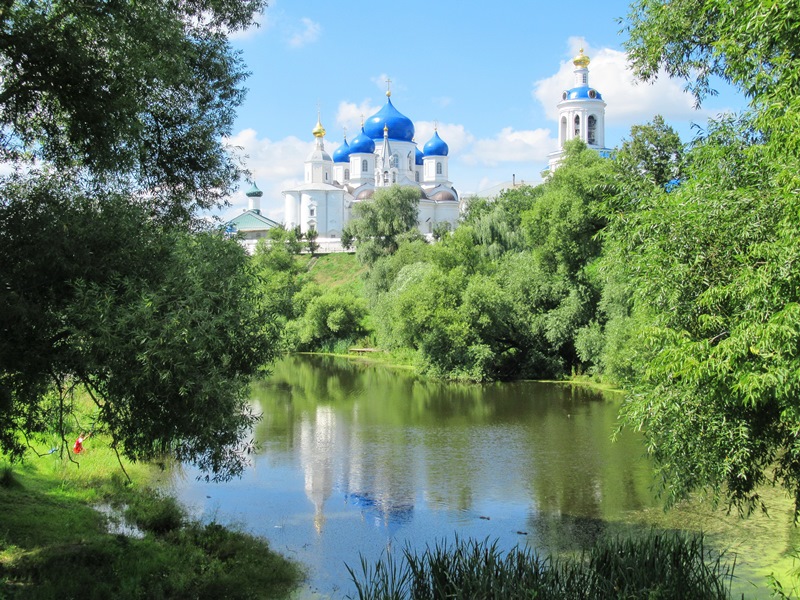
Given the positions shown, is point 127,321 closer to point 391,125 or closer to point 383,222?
point 383,222

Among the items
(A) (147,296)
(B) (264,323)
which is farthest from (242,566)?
(A) (147,296)

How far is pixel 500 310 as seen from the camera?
27438mm

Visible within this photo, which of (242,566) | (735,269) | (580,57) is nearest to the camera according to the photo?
(735,269)

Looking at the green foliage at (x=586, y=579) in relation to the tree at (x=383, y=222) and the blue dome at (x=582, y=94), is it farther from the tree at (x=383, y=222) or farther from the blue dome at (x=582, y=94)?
the blue dome at (x=582, y=94)

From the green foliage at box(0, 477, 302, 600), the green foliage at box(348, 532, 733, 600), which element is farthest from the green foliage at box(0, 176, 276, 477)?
the green foliage at box(348, 532, 733, 600)

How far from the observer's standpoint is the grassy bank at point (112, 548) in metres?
7.83

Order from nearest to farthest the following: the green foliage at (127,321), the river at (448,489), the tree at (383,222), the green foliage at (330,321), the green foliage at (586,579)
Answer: the green foliage at (586,579) < the green foliage at (127,321) < the river at (448,489) < the green foliage at (330,321) < the tree at (383,222)

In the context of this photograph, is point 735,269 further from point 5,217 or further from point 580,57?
point 580,57

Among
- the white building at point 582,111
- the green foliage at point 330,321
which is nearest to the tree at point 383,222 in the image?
the green foliage at point 330,321

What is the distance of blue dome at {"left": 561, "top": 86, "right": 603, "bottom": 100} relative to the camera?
54188 mm

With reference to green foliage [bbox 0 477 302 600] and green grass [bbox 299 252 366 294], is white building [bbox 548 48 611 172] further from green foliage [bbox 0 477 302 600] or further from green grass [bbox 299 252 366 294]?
green foliage [bbox 0 477 302 600]

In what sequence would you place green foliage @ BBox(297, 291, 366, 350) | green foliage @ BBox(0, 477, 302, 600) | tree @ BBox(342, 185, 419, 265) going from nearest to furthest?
green foliage @ BBox(0, 477, 302, 600) → green foliage @ BBox(297, 291, 366, 350) → tree @ BBox(342, 185, 419, 265)

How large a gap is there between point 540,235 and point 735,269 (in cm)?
2004

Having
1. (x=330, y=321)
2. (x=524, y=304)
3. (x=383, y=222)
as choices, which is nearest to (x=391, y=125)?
(x=383, y=222)
